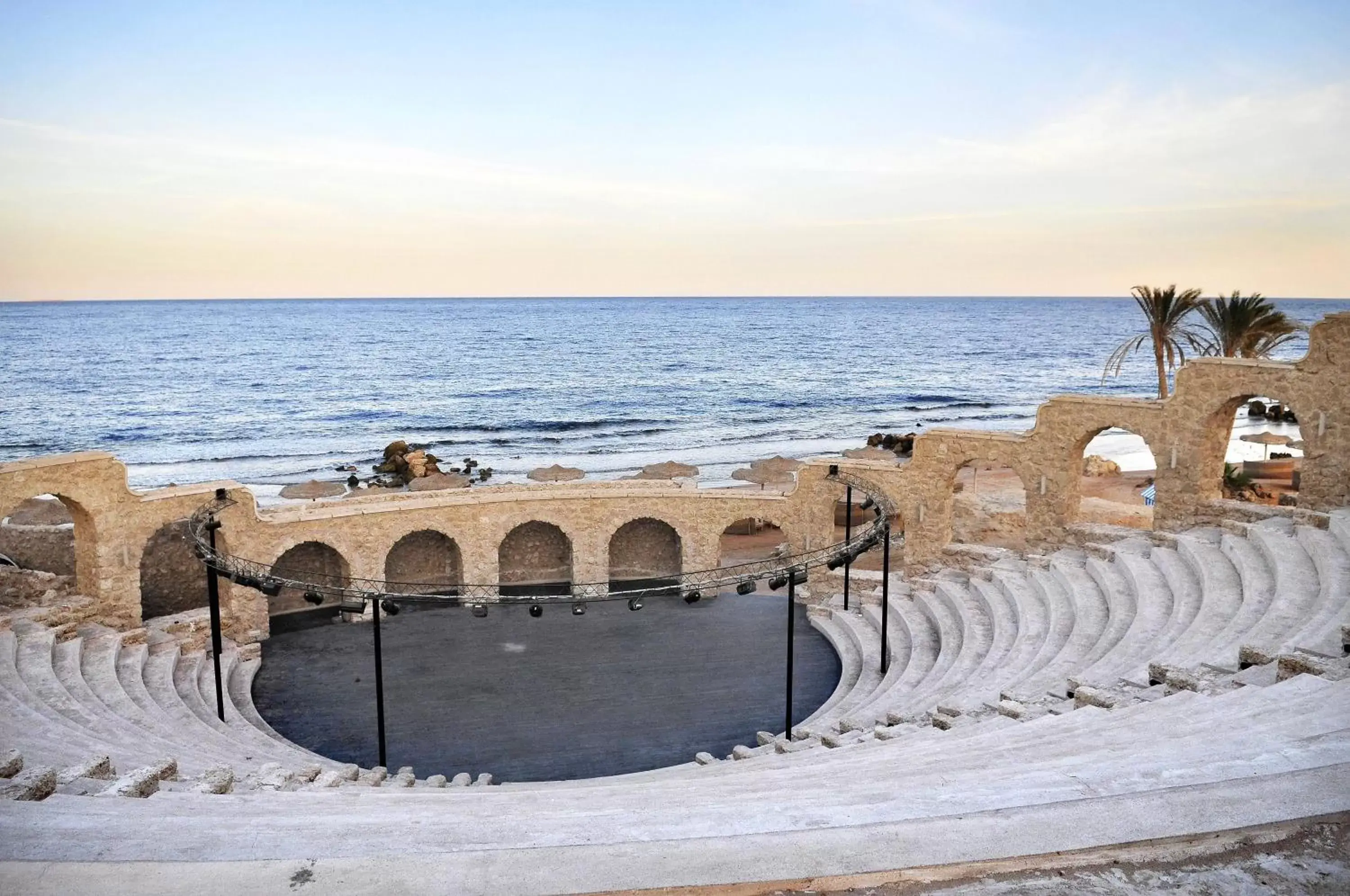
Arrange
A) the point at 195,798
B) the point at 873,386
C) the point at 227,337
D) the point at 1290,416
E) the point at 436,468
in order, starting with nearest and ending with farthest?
the point at 195,798 → the point at 436,468 → the point at 1290,416 → the point at 873,386 → the point at 227,337

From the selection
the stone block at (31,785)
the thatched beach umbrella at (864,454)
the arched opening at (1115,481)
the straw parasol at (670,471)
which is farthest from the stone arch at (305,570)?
the arched opening at (1115,481)

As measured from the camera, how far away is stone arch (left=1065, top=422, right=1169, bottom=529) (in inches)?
880

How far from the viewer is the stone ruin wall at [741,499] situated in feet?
66.4

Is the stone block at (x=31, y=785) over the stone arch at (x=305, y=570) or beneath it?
over

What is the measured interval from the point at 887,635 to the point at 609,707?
6837mm

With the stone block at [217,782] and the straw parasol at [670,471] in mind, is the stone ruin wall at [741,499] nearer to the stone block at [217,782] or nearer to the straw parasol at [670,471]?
the straw parasol at [670,471]

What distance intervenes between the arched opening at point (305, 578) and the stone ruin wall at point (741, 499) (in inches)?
44.7

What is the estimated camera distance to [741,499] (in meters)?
25.9

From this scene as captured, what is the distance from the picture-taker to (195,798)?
815 centimetres

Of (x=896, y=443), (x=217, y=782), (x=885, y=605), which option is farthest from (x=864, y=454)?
(x=217, y=782)

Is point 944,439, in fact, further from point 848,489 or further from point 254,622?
point 254,622

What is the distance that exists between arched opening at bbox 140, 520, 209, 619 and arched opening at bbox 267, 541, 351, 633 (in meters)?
2.09

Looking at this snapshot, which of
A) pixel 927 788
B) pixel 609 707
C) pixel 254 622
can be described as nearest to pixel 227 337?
pixel 254 622

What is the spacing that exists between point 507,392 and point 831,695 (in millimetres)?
61826
